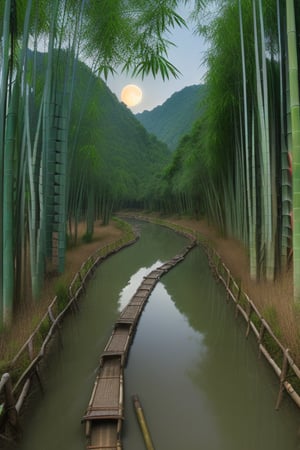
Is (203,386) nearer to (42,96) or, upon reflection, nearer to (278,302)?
(278,302)

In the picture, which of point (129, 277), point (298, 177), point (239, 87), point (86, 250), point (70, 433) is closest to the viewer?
point (70, 433)

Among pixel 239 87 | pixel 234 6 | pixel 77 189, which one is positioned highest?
pixel 234 6

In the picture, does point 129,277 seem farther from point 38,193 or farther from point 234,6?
point 234,6

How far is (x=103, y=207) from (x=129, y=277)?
12.2m

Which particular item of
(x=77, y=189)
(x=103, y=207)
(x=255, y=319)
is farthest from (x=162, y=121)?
(x=255, y=319)

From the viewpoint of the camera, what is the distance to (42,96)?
6.82m

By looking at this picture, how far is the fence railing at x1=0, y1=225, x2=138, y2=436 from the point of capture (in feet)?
10.5

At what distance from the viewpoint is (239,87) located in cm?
762

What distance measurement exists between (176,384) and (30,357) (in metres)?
2.04

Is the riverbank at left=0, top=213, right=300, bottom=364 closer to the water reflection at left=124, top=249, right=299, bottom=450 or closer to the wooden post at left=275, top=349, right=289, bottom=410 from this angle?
the wooden post at left=275, top=349, right=289, bottom=410

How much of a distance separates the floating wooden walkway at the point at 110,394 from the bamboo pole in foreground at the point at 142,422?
23 cm

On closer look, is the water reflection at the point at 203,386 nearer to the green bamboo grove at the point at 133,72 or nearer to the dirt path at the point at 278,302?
the dirt path at the point at 278,302

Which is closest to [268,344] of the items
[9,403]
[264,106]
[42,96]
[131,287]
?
[9,403]

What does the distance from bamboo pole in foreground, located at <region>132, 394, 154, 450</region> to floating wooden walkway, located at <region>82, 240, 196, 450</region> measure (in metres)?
0.23
